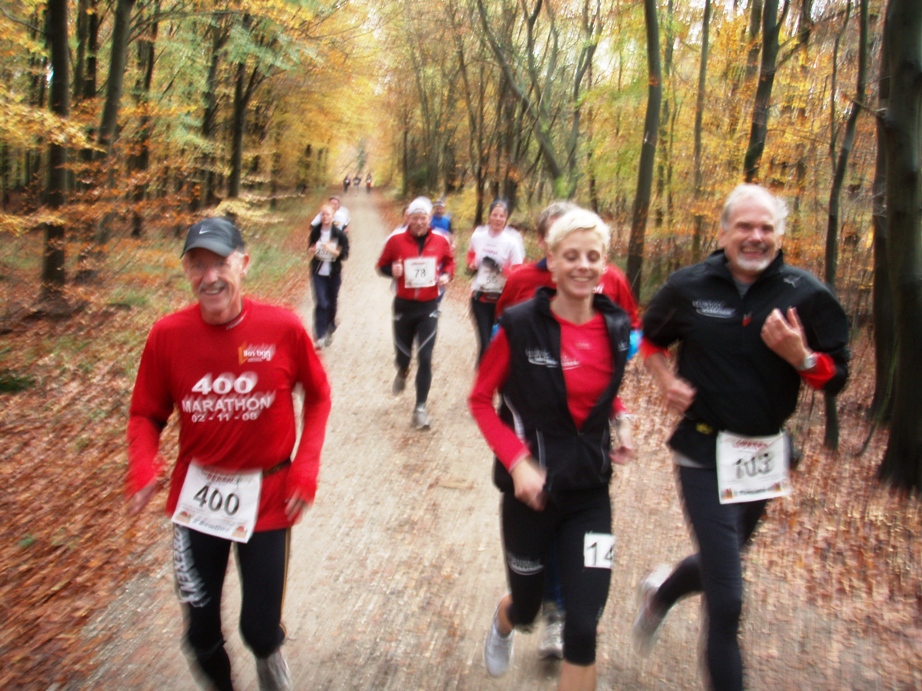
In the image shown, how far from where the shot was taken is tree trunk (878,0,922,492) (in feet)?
20.2

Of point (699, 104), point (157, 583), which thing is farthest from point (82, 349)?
point (699, 104)

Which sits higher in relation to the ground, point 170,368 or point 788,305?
point 788,305

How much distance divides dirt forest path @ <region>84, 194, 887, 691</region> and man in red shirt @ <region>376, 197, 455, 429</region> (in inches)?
28.9

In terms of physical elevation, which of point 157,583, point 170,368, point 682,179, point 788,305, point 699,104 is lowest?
point 157,583

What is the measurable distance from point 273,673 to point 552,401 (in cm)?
170

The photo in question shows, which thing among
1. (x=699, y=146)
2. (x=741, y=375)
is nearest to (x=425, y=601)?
(x=741, y=375)

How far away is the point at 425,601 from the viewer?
4699mm

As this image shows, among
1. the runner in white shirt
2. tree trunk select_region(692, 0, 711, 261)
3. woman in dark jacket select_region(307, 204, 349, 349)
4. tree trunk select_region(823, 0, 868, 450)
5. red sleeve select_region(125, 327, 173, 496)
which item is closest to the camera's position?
red sleeve select_region(125, 327, 173, 496)

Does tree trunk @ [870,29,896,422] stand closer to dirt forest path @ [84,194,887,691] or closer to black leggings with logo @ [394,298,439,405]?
dirt forest path @ [84,194,887,691]

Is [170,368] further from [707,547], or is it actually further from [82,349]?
[82,349]

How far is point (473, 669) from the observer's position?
4.00 m

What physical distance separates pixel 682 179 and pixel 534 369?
1376 cm

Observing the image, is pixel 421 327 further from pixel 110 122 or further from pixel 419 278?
pixel 110 122

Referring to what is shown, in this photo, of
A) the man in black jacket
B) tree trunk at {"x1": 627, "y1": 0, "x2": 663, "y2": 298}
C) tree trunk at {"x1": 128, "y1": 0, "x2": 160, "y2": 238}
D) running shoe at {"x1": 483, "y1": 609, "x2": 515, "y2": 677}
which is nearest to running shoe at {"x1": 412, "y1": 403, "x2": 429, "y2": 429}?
running shoe at {"x1": 483, "y1": 609, "x2": 515, "y2": 677}
